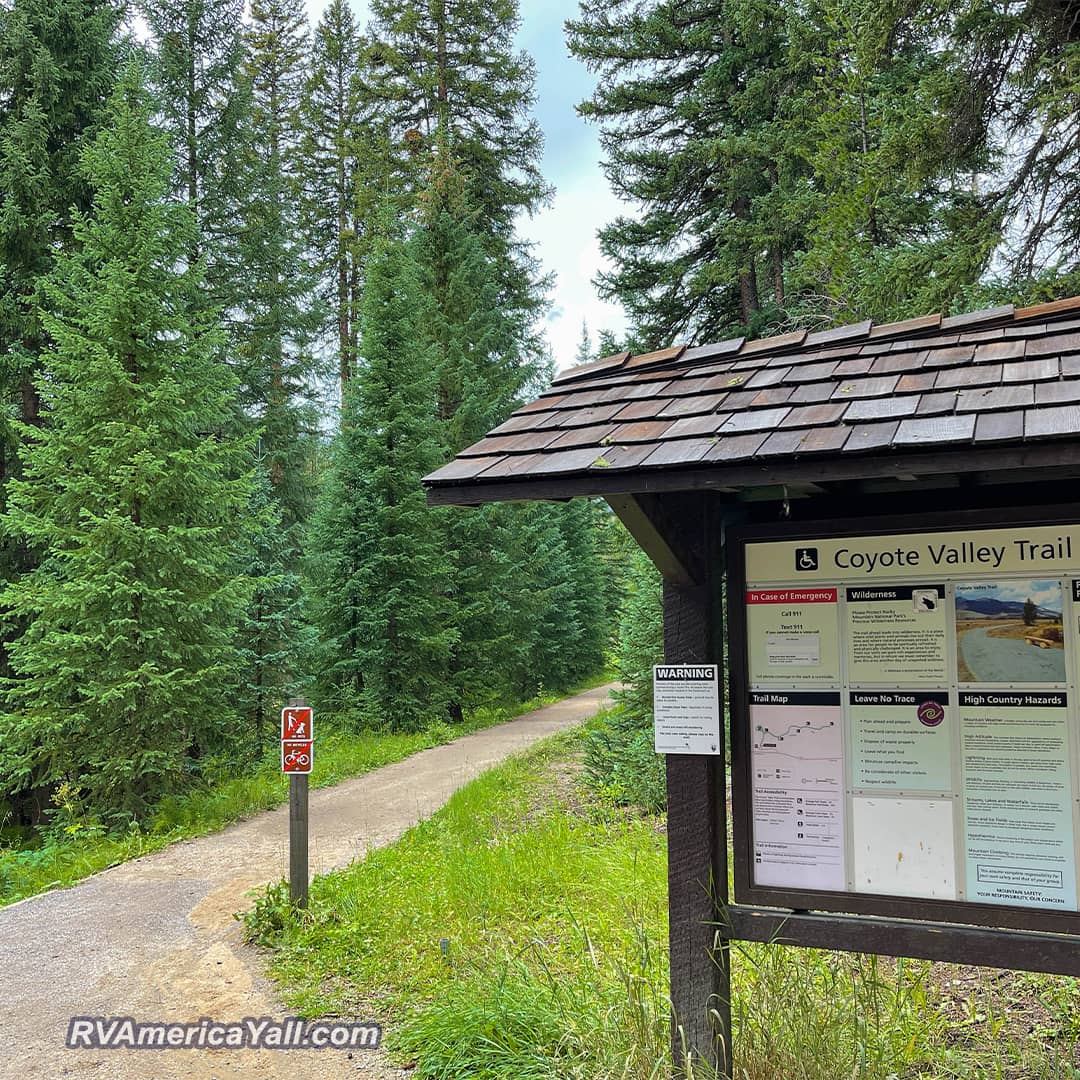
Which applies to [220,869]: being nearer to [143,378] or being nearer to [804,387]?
[143,378]

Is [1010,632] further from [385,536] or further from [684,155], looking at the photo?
[684,155]

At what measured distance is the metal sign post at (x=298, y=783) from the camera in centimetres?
558

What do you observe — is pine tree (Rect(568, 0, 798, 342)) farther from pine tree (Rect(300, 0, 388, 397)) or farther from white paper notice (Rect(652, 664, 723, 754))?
white paper notice (Rect(652, 664, 723, 754))

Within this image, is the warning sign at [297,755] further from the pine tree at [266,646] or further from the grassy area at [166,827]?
the pine tree at [266,646]

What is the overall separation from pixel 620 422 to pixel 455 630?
12.3 meters

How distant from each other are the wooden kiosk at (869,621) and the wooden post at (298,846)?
3.31 metres

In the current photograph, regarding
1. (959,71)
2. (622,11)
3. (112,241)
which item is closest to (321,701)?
(112,241)

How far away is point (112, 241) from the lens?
9.22m

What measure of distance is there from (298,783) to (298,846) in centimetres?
41

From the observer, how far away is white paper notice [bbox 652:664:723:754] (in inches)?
118

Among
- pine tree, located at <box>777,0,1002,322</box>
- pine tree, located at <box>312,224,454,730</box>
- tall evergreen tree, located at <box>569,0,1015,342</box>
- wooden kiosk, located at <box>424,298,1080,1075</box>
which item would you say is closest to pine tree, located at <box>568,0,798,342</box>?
tall evergreen tree, located at <box>569,0,1015,342</box>

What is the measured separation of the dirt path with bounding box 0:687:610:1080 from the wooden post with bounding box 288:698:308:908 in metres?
0.46

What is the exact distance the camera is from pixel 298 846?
5.57m

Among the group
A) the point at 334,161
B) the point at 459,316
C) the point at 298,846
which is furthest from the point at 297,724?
the point at 334,161
